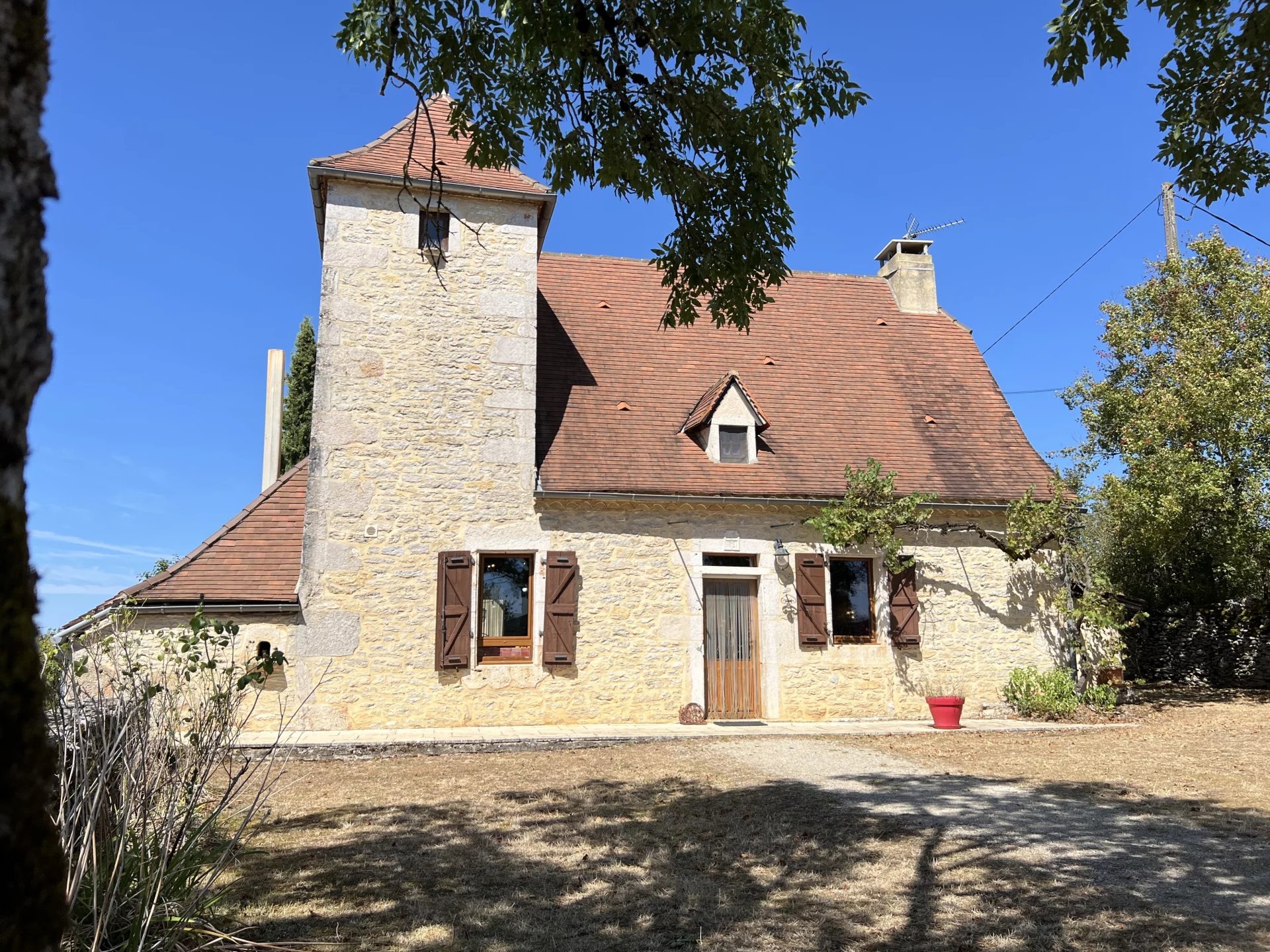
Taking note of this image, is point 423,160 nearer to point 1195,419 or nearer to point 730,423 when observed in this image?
point 730,423

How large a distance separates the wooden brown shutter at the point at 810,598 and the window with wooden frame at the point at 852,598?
0.33m

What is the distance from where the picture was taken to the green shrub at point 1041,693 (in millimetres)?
11719

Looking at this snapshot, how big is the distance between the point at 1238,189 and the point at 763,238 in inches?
98.9

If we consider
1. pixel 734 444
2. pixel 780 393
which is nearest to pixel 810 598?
pixel 734 444

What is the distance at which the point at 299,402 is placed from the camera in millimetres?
19016

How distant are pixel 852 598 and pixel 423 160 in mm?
8584

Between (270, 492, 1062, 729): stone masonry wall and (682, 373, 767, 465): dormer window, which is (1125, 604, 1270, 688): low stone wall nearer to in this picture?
(270, 492, 1062, 729): stone masonry wall

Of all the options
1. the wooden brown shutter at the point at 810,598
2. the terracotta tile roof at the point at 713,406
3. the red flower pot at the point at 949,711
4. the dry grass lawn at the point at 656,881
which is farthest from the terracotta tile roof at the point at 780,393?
the dry grass lawn at the point at 656,881

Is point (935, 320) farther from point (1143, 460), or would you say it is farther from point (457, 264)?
point (457, 264)

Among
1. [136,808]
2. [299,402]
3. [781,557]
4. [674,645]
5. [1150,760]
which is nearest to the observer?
[136,808]

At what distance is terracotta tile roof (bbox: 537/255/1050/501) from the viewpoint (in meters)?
11.9

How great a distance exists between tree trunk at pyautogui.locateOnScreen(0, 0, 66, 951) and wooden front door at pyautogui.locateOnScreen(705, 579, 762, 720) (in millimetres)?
10736

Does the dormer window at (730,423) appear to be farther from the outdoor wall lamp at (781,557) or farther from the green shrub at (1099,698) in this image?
the green shrub at (1099,698)

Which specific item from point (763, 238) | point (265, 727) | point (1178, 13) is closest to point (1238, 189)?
point (1178, 13)
